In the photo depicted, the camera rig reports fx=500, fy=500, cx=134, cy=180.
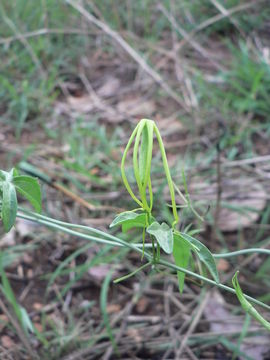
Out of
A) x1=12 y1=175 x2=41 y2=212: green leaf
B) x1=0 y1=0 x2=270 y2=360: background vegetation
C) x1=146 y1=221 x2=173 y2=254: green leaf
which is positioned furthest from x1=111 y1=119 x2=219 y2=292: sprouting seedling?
x1=0 y1=0 x2=270 y2=360: background vegetation

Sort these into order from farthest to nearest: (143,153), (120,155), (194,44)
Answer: (194,44) < (120,155) < (143,153)

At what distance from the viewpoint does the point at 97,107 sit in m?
2.26

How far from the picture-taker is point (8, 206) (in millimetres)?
575

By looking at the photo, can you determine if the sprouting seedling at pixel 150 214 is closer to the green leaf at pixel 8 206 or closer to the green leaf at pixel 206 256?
the green leaf at pixel 206 256

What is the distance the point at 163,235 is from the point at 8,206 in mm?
181

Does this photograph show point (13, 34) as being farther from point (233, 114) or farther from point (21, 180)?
point (21, 180)

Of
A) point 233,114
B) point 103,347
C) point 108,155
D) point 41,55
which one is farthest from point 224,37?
point 103,347

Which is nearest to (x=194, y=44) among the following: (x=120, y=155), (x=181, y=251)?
(x=120, y=155)

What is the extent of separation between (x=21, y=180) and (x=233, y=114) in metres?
1.51

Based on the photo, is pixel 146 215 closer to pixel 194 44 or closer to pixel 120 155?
pixel 120 155

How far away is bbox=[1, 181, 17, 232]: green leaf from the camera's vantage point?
0.57 m

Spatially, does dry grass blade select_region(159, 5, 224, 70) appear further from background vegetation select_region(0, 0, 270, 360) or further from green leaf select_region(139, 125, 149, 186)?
green leaf select_region(139, 125, 149, 186)

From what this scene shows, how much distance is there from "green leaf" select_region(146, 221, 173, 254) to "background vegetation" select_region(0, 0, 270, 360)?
27 centimetres

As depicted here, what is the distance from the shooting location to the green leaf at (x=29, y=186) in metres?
0.61
